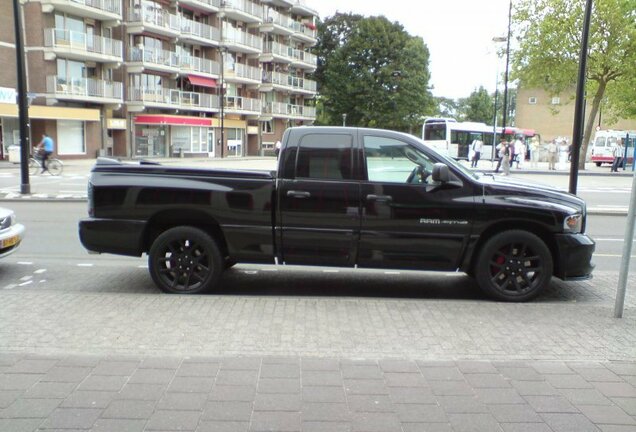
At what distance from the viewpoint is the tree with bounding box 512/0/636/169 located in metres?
29.8

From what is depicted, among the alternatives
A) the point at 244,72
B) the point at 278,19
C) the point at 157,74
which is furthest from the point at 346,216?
the point at 278,19

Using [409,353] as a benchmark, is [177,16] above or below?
above

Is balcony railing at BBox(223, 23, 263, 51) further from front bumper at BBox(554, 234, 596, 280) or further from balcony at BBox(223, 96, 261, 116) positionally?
front bumper at BBox(554, 234, 596, 280)

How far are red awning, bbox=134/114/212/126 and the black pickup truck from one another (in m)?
40.1

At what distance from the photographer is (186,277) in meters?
6.27

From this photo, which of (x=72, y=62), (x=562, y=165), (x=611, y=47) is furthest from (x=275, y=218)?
(x=72, y=62)

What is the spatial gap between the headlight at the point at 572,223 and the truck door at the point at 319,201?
2.17 metres

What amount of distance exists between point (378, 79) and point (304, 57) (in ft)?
29.6

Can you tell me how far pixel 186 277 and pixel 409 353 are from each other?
2878 mm

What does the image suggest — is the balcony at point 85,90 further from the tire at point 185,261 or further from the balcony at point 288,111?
the tire at point 185,261

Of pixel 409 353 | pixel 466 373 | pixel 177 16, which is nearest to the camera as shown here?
pixel 466 373

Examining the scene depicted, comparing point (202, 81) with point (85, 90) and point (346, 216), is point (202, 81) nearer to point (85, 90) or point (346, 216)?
point (85, 90)

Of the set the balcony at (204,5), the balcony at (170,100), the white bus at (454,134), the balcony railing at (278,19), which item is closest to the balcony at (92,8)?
the balcony at (170,100)

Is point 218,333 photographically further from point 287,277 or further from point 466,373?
point 287,277
